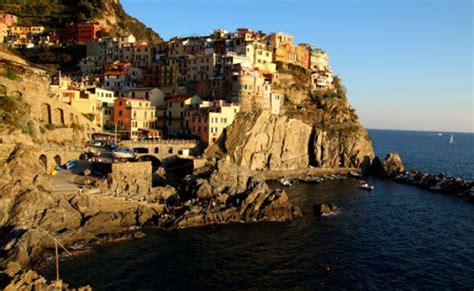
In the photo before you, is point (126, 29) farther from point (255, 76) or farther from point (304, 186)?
point (304, 186)

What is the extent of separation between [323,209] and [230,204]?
14.4m

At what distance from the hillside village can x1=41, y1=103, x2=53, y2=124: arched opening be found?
747cm

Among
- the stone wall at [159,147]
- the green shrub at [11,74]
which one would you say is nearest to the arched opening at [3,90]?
the green shrub at [11,74]

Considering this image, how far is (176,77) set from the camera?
106 metres

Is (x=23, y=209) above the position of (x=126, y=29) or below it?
below

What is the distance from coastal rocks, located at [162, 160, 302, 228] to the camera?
55781 millimetres

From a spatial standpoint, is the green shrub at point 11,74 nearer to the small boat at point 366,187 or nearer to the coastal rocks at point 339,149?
the coastal rocks at point 339,149

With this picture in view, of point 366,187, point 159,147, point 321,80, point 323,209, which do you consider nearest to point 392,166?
point 366,187

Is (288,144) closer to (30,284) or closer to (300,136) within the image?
(300,136)

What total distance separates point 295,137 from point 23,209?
61.6m

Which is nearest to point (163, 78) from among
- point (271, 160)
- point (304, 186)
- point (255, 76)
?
point (255, 76)

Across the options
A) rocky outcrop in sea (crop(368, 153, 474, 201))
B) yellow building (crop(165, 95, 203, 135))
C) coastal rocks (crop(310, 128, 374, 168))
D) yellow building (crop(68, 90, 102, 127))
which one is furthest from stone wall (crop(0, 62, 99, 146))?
rocky outcrop in sea (crop(368, 153, 474, 201))

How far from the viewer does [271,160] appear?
9025 centimetres

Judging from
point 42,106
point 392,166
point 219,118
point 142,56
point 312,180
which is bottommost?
point 312,180
